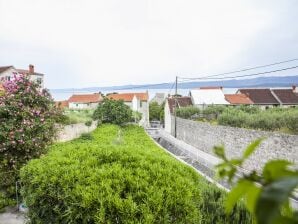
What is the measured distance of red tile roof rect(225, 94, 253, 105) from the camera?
43.6 metres

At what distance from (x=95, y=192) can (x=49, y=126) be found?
649 cm

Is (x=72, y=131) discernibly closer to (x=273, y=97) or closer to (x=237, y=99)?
(x=237, y=99)

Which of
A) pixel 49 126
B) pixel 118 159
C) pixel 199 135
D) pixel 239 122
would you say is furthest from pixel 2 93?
pixel 199 135

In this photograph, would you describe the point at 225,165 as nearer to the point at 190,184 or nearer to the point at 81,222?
the point at 81,222

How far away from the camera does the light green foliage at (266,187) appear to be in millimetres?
317

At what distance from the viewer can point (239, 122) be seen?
69.6ft

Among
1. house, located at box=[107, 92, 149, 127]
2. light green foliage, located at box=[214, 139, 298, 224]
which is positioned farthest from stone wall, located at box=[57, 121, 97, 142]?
house, located at box=[107, 92, 149, 127]

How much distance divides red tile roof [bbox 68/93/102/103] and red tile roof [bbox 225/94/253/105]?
88.0 ft

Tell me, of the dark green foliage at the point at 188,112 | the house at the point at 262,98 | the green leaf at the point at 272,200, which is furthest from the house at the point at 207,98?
the green leaf at the point at 272,200

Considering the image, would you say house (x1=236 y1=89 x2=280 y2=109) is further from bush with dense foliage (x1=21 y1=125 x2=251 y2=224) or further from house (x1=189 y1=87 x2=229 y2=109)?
bush with dense foliage (x1=21 y1=125 x2=251 y2=224)

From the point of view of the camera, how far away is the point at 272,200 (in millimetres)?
315

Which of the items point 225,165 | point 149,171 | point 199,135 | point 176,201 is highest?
point 225,165

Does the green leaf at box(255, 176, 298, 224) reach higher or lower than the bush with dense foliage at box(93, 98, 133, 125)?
higher

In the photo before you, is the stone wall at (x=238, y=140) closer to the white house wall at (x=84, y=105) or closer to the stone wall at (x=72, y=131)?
the stone wall at (x=72, y=131)
